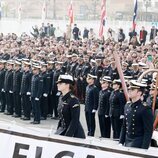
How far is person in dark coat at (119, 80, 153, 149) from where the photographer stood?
22.3 ft

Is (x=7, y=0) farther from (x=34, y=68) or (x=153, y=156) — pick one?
(x=153, y=156)

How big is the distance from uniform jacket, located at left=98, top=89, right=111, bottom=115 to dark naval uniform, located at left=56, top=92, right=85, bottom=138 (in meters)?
4.51

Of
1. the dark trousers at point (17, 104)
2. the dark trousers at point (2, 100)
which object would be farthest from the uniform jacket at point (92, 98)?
the dark trousers at point (2, 100)

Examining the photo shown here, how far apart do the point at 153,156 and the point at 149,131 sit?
1.66m

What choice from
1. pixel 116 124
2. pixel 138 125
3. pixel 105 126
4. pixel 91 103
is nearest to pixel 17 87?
pixel 91 103

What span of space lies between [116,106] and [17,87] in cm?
398

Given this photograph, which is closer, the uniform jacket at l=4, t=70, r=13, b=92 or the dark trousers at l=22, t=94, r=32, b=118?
the dark trousers at l=22, t=94, r=32, b=118

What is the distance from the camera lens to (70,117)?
7.15 m

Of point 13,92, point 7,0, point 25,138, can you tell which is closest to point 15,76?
point 13,92

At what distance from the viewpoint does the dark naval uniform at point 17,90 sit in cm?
1444

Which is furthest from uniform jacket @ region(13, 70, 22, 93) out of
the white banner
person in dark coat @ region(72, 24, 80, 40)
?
person in dark coat @ region(72, 24, 80, 40)

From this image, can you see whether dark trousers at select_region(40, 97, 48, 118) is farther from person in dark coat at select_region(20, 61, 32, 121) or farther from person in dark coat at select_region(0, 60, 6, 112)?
person in dark coat at select_region(0, 60, 6, 112)

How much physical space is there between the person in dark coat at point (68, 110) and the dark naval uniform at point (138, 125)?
616 mm

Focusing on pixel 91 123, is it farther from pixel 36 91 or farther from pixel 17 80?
pixel 17 80
